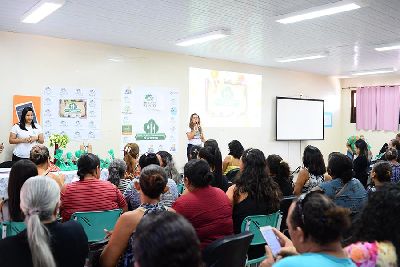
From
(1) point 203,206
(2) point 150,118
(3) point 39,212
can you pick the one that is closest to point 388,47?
(2) point 150,118

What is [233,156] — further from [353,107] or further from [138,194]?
[353,107]

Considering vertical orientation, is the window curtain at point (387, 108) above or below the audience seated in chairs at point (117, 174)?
above

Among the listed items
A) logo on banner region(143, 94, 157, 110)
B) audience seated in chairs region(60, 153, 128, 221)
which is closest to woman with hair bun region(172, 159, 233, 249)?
audience seated in chairs region(60, 153, 128, 221)

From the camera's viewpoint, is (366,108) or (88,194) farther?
(366,108)

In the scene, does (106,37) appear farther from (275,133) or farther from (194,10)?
(275,133)

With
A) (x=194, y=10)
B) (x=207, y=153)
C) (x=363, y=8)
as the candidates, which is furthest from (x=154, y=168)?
(x=363, y=8)

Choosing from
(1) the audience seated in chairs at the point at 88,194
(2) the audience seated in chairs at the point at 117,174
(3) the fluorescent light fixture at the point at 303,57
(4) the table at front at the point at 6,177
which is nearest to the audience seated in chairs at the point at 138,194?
(1) the audience seated in chairs at the point at 88,194

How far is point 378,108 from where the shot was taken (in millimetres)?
11016

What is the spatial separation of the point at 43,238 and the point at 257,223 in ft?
5.44

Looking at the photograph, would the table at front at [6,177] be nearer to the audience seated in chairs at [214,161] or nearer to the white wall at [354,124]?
the audience seated in chairs at [214,161]

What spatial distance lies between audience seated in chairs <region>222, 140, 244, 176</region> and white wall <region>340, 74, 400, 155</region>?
24.0 feet

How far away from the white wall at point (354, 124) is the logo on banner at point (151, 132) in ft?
21.9

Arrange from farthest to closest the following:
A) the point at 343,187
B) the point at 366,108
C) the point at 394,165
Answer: the point at 366,108 → the point at 394,165 → the point at 343,187

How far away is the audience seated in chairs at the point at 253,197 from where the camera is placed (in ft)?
9.79
